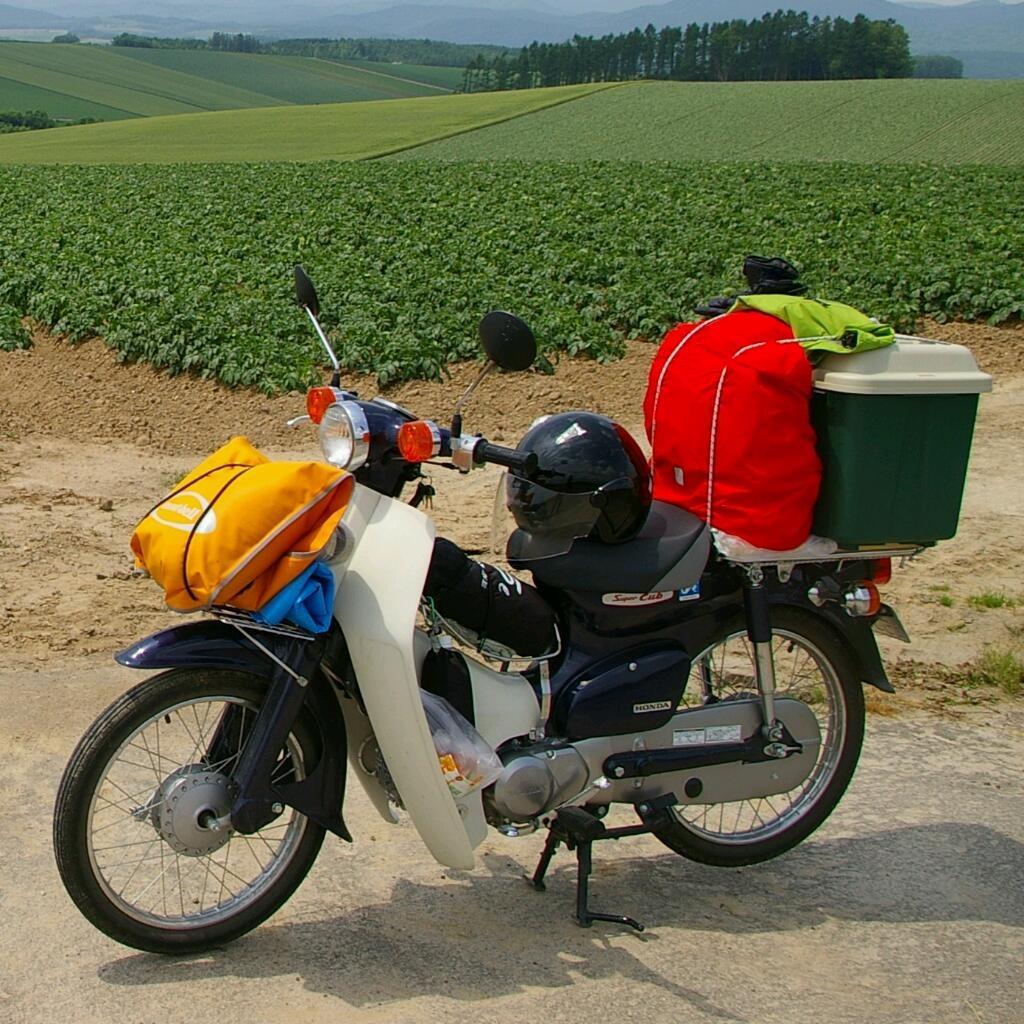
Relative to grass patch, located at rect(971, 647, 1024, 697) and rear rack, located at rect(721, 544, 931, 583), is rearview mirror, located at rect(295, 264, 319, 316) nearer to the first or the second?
rear rack, located at rect(721, 544, 931, 583)

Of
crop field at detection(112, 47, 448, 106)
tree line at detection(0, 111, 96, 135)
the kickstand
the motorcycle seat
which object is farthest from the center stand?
crop field at detection(112, 47, 448, 106)

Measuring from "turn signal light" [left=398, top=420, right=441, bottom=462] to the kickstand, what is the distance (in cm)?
108

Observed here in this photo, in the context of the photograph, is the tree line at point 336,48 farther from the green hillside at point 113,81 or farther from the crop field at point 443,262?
the crop field at point 443,262

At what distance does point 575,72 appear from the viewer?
304 ft

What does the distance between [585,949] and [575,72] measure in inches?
3699

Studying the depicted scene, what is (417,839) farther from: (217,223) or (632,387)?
(217,223)

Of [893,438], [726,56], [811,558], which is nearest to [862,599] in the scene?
[811,558]

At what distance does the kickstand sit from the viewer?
11.9ft

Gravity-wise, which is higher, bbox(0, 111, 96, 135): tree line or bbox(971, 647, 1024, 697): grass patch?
bbox(971, 647, 1024, 697): grass patch

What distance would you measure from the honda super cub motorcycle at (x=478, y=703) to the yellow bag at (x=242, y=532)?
0.40 ft

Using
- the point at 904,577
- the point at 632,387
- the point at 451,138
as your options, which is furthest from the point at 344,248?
the point at 451,138

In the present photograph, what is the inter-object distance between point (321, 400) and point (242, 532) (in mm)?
497

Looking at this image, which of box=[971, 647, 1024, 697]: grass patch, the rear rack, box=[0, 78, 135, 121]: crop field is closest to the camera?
the rear rack

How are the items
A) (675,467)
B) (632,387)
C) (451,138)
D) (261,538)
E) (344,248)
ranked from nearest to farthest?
1. (261,538)
2. (675,467)
3. (632,387)
4. (344,248)
5. (451,138)
